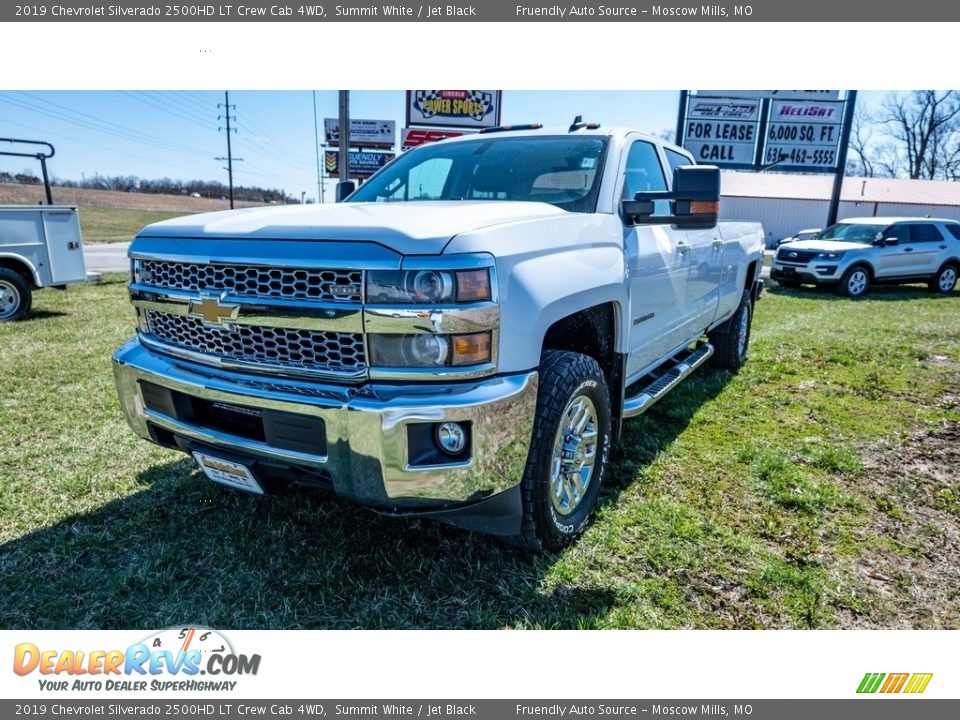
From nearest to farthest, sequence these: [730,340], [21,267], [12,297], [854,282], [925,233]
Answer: [730,340] < [12,297] < [21,267] < [854,282] < [925,233]

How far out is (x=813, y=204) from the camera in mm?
37531

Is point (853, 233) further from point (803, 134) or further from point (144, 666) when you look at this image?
point (144, 666)

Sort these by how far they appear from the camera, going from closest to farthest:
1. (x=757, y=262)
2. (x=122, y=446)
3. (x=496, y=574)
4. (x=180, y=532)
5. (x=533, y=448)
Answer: (x=533, y=448)
(x=496, y=574)
(x=180, y=532)
(x=122, y=446)
(x=757, y=262)

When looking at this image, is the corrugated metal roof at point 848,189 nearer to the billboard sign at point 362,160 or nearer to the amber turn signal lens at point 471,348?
the billboard sign at point 362,160

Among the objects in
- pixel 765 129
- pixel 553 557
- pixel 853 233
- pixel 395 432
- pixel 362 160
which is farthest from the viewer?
pixel 362 160

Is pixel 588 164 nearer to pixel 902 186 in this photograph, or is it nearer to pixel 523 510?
pixel 523 510

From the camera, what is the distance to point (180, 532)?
2.88 metres

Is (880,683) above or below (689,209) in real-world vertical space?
below

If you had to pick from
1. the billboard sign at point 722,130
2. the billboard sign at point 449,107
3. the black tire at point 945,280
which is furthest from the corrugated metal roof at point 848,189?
the black tire at point 945,280

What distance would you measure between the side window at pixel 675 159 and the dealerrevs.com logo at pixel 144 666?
394cm

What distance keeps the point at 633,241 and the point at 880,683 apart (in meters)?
2.17

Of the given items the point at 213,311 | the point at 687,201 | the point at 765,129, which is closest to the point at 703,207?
the point at 687,201

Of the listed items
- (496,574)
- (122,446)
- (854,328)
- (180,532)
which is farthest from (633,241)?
(854,328)

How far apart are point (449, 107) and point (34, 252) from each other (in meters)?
17.1
